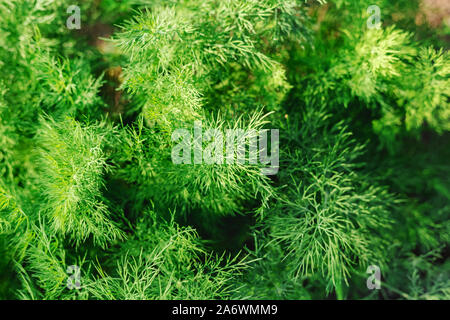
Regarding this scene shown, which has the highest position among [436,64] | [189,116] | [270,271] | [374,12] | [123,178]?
[374,12]

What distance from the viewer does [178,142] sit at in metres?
1.23

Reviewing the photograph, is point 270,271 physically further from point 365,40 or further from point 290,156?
point 365,40

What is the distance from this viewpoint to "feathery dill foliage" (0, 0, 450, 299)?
122cm

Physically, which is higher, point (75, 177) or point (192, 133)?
point (192, 133)

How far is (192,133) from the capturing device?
1193 millimetres

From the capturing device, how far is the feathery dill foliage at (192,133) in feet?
4.00

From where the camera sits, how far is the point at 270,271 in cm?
147

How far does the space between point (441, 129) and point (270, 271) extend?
4.26 feet
